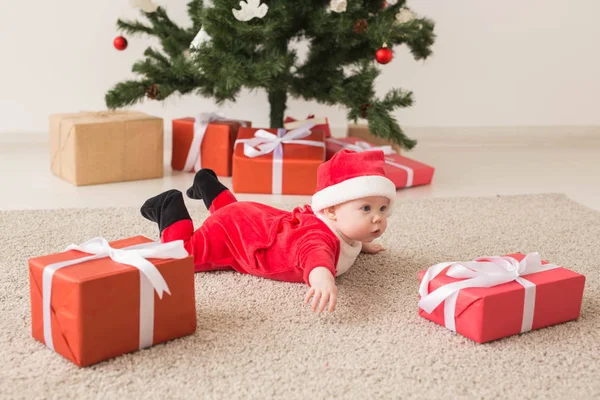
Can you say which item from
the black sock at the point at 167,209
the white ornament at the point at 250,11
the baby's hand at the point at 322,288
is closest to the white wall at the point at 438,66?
the white ornament at the point at 250,11

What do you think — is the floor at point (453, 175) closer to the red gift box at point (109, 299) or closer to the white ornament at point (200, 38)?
the white ornament at point (200, 38)

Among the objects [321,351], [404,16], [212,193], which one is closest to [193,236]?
[212,193]

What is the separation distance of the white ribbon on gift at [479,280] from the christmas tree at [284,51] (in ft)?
3.02

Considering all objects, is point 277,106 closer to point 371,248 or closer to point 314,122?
point 314,122

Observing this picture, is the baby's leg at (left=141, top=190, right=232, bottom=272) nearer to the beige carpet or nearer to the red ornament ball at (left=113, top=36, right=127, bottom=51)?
the beige carpet

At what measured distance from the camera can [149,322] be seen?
1202 millimetres

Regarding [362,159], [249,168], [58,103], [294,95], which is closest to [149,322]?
[362,159]

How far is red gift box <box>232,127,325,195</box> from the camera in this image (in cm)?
228

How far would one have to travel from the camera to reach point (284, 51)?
239 centimetres

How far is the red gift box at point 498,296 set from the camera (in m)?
1.26

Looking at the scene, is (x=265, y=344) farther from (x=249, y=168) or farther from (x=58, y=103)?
(x=58, y=103)

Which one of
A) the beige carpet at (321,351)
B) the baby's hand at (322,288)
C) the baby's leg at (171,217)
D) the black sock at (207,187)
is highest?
the black sock at (207,187)

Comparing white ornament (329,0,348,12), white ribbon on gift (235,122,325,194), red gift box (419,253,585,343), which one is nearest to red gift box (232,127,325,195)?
white ribbon on gift (235,122,325,194)

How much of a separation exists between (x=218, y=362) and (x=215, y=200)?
1.92ft
